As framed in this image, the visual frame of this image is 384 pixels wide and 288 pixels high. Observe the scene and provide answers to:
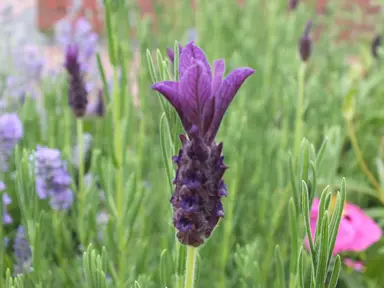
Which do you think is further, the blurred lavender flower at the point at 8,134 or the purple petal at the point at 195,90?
the blurred lavender flower at the point at 8,134

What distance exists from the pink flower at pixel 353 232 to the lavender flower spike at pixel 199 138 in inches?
17.7

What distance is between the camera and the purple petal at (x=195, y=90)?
334mm

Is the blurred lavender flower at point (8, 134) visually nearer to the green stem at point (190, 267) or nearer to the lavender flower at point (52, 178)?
the lavender flower at point (52, 178)

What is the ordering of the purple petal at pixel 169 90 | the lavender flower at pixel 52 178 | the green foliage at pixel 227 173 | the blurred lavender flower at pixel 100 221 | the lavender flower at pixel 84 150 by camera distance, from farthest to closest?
the lavender flower at pixel 84 150
the blurred lavender flower at pixel 100 221
the lavender flower at pixel 52 178
the green foliage at pixel 227 173
the purple petal at pixel 169 90

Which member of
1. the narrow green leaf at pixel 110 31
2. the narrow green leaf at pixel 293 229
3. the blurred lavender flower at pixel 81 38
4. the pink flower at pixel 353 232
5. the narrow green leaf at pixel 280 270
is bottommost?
the pink flower at pixel 353 232

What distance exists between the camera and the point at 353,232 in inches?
30.9

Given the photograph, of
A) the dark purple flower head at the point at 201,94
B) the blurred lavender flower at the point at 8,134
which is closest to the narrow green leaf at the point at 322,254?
the dark purple flower head at the point at 201,94

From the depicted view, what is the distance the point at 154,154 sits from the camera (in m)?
1.10

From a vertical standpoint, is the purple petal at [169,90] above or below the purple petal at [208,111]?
above

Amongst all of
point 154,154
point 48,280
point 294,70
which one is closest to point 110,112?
point 48,280

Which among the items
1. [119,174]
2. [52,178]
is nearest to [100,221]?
[52,178]

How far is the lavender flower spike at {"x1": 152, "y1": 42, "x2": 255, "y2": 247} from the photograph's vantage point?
337 millimetres

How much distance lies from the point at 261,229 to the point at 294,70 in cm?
42

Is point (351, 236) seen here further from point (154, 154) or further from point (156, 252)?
point (154, 154)
